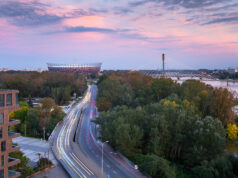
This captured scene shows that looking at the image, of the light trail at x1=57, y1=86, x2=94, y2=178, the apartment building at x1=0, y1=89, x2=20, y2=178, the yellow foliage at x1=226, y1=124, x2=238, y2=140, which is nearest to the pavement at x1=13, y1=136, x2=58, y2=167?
the light trail at x1=57, y1=86, x2=94, y2=178

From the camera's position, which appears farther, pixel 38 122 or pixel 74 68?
pixel 74 68

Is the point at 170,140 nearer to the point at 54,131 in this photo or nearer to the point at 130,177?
the point at 130,177

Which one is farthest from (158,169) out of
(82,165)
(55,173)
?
(55,173)

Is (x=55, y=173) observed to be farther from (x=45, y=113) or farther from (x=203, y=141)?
(x=45, y=113)

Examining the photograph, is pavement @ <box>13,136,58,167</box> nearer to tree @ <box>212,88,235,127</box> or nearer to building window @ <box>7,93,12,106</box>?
building window @ <box>7,93,12,106</box>

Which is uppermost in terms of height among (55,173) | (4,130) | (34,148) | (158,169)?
(4,130)

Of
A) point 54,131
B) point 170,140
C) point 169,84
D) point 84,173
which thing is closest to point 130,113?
point 170,140

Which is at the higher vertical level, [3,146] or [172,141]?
[3,146]

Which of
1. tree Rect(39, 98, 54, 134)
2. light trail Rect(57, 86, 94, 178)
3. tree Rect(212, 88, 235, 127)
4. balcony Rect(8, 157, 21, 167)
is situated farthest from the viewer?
tree Rect(39, 98, 54, 134)

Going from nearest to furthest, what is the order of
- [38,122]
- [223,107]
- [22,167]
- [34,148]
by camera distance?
[22,167] → [34,148] → [223,107] → [38,122]

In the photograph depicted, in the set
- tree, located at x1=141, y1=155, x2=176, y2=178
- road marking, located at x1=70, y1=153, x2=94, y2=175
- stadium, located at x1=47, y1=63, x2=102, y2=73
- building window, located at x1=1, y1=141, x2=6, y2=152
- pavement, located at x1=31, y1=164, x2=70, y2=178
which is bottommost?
pavement, located at x1=31, y1=164, x2=70, y2=178
